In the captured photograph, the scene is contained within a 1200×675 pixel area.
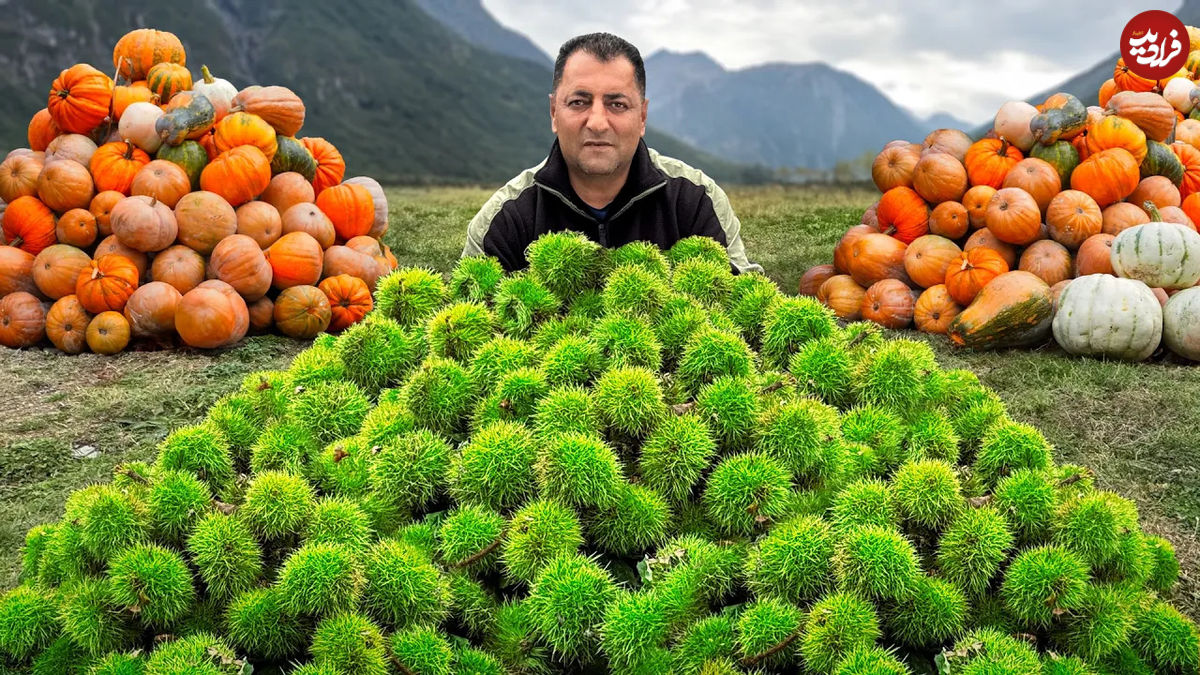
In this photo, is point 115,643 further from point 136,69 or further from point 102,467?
point 136,69

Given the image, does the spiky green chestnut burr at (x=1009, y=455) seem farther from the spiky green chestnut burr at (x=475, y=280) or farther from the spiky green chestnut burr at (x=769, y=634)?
the spiky green chestnut burr at (x=475, y=280)

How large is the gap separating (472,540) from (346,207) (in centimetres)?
683

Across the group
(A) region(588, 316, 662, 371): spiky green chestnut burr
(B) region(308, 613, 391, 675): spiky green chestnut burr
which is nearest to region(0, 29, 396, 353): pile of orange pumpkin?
(A) region(588, 316, 662, 371): spiky green chestnut burr

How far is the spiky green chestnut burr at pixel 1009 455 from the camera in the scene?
227cm

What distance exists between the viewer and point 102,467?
193 inches

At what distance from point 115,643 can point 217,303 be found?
5.39 m

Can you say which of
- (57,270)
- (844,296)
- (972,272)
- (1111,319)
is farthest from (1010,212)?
(57,270)

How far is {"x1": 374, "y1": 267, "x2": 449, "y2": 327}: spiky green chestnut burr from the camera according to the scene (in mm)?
2590

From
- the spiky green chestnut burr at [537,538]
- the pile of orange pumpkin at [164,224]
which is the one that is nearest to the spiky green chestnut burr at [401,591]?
the spiky green chestnut burr at [537,538]

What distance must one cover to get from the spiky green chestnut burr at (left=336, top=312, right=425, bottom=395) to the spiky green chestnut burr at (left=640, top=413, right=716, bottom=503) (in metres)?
0.86

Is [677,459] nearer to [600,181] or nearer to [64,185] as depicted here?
[600,181]

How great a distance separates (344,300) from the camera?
766 centimetres

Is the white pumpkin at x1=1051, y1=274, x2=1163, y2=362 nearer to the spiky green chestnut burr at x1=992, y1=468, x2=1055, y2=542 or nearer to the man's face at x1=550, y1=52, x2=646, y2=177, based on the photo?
the man's face at x1=550, y1=52, x2=646, y2=177

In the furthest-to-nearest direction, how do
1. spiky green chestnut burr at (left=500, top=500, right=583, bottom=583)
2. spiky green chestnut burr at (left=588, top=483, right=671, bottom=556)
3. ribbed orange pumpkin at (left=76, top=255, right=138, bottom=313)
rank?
ribbed orange pumpkin at (left=76, top=255, right=138, bottom=313) < spiky green chestnut burr at (left=588, top=483, right=671, bottom=556) < spiky green chestnut burr at (left=500, top=500, right=583, bottom=583)
